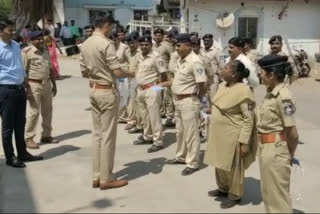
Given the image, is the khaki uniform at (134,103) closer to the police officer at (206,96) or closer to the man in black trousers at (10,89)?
the police officer at (206,96)

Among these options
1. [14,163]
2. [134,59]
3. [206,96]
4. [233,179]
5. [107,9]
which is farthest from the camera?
[107,9]

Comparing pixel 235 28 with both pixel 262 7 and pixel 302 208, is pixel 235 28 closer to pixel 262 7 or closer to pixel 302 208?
pixel 262 7

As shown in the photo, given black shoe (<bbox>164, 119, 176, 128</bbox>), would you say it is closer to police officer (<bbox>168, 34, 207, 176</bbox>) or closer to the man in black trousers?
police officer (<bbox>168, 34, 207, 176</bbox>)

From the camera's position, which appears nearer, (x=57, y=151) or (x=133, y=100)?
(x=57, y=151)

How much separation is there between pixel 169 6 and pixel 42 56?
63.6ft

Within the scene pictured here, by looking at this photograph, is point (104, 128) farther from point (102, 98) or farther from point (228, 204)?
point (228, 204)

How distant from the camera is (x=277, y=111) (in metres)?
4.27

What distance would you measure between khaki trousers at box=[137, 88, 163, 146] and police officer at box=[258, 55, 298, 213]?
124 inches

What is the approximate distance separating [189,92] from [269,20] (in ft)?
45.2

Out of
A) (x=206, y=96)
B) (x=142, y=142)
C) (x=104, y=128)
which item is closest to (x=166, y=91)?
(x=142, y=142)

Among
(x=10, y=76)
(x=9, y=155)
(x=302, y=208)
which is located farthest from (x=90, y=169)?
(x=302, y=208)

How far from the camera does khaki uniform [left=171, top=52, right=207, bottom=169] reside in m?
6.16

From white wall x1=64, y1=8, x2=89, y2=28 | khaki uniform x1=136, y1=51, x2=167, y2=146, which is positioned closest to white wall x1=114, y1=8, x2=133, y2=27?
white wall x1=64, y1=8, x2=89, y2=28

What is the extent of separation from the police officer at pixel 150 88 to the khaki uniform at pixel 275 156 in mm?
3142
